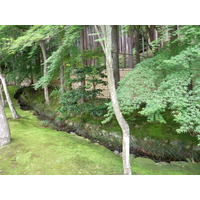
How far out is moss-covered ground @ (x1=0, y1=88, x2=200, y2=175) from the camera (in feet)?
11.9

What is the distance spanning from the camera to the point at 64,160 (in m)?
3.98

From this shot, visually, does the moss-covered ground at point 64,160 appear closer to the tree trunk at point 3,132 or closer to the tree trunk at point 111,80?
the tree trunk at point 3,132

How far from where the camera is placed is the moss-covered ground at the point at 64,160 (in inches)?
143

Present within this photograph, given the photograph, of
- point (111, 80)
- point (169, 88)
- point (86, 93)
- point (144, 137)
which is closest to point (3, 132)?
point (86, 93)

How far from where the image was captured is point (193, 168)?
156 inches

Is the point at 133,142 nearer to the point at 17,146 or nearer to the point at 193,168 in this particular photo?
the point at 193,168

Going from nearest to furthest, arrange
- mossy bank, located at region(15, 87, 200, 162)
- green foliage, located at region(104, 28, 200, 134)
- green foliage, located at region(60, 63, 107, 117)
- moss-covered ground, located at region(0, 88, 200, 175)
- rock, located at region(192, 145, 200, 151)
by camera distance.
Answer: green foliage, located at region(104, 28, 200, 134), moss-covered ground, located at region(0, 88, 200, 175), rock, located at region(192, 145, 200, 151), mossy bank, located at region(15, 87, 200, 162), green foliage, located at region(60, 63, 107, 117)

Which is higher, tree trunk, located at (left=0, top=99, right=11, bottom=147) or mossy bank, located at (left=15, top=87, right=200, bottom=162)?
tree trunk, located at (left=0, top=99, right=11, bottom=147)

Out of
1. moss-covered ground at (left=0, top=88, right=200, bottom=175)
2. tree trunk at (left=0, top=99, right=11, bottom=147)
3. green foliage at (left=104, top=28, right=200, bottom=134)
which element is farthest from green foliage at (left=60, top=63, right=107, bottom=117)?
tree trunk at (left=0, top=99, right=11, bottom=147)

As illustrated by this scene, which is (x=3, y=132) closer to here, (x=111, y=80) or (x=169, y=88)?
(x=111, y=80)

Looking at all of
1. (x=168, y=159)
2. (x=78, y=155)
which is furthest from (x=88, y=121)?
(x=168, y=159)

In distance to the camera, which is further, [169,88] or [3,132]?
[3,132]

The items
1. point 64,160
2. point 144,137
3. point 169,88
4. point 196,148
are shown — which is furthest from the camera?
point 144,137

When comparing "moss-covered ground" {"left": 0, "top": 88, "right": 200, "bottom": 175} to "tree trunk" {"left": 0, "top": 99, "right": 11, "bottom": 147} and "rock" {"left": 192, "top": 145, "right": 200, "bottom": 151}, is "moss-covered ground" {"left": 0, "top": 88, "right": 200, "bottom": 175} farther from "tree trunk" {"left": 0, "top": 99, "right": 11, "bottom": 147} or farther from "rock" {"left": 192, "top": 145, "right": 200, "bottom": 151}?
"rock" {"left": 192, "top": 145, "right": 200, "bottom": 151}
